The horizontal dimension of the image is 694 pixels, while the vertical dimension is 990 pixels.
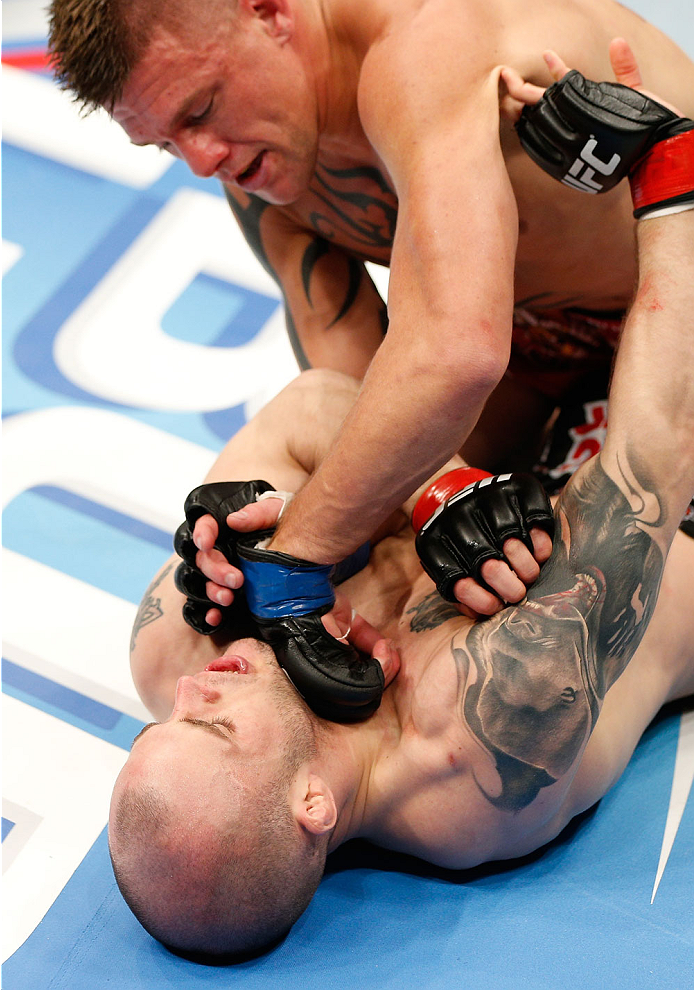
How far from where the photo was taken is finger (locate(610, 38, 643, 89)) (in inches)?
63.6

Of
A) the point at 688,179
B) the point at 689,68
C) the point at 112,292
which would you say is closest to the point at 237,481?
the point at 688,179

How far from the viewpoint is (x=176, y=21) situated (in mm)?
1605

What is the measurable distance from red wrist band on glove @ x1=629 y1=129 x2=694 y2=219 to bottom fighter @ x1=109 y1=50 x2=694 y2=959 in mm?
22

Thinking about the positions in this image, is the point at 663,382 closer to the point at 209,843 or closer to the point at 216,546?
the point at 216,546

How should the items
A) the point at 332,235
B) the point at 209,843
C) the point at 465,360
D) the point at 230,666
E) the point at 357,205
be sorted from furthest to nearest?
the point at 332,235 → the point at 357,205 → the point at 230,666 → the point at 465,360 → the point at 209,843

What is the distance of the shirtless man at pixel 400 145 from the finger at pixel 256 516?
3cm

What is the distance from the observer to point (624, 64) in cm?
162

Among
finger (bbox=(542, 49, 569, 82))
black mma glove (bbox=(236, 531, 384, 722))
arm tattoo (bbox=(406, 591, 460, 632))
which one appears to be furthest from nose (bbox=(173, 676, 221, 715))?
finger (bbox=(542, 49, 569, 82))

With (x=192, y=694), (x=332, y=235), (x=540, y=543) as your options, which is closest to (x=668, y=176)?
(x=540, y=543)

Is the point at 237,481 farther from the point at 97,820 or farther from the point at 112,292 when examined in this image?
the point at 112,292

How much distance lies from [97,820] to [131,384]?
4.27 ft

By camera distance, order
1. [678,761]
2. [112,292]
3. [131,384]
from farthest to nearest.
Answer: [112,292], [131,384], [678,761]

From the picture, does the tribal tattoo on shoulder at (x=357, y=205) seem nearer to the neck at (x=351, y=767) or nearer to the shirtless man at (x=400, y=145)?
the shirtless man at (x=400, y=145)

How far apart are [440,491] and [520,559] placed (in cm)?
27
